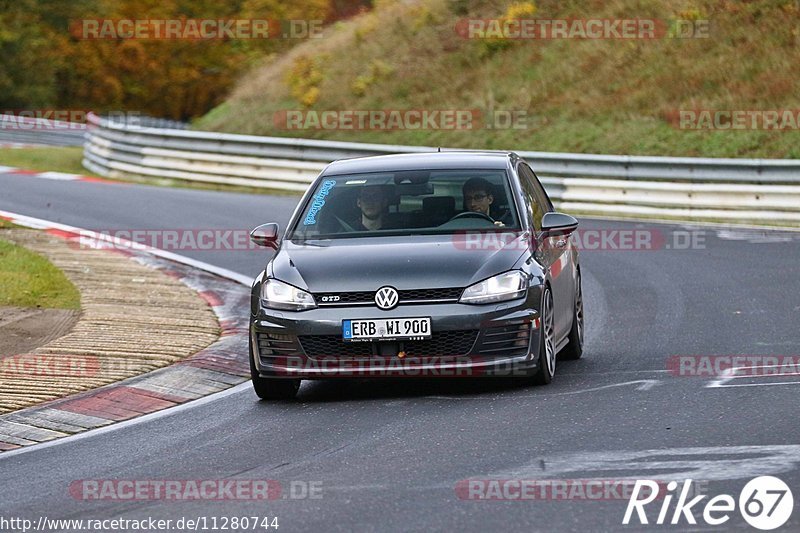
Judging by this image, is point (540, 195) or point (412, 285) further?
point (540, 195)

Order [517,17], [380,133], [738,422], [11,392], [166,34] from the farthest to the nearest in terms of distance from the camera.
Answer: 1. [166,34]
2. [517,17]
3. [380,133]
4. [11,392]
5. [738,422]

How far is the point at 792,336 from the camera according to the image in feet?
38.2

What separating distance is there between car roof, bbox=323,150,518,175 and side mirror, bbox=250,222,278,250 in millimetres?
722

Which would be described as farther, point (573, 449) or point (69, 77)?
point (69, 77)

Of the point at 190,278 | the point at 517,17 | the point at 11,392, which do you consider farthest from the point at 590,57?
the point at 11,392

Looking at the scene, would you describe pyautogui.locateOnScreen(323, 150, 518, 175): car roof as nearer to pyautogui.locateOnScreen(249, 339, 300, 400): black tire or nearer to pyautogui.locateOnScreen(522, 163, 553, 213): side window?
pyautogui.locateOnScreen(522, 163, 553, 213): side window

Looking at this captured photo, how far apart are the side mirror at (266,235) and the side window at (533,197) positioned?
69.8 inches

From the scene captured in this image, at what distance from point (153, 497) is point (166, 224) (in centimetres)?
1427

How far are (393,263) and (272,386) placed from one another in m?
1.16

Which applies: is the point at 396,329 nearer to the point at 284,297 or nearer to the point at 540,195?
the point at 284,297

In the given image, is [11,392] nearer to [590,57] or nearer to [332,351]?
[332,351]

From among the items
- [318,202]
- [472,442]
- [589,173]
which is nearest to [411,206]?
[318,202]

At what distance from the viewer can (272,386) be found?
961cm

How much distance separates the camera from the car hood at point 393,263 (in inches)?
361
